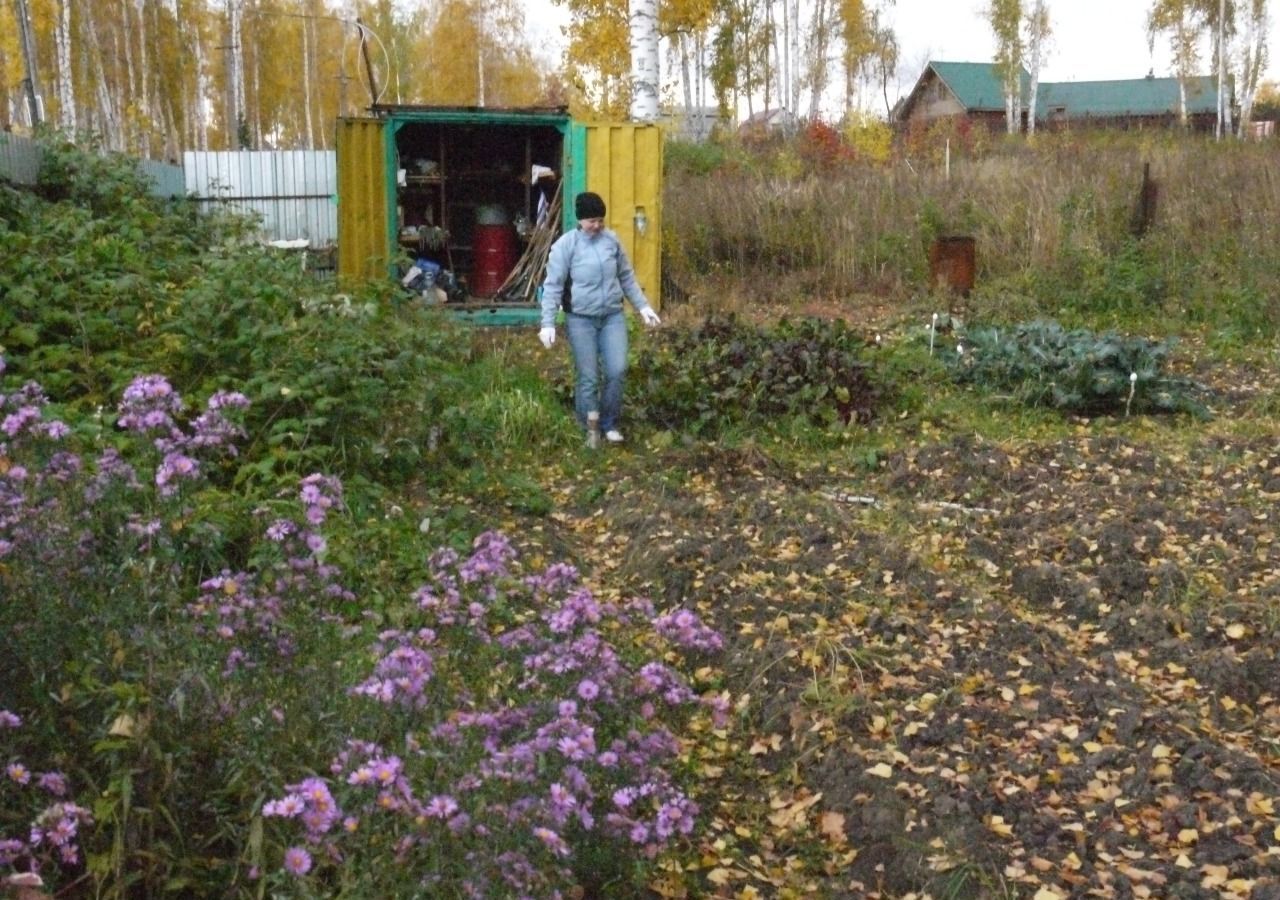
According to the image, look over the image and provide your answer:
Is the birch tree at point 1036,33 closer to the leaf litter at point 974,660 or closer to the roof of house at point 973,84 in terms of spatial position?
the roof of house at point 973,84

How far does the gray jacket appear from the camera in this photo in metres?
8.11

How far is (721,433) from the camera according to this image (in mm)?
8078

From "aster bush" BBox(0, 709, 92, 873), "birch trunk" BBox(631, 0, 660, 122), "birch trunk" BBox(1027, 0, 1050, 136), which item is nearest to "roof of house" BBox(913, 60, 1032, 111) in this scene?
"birch trunk" BBox(1027, 0, 1050, 136)

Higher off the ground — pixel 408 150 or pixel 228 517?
pixel 408 150

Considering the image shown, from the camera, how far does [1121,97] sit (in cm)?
6297

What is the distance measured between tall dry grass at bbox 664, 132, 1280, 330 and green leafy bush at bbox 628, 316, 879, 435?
5582 millimetres

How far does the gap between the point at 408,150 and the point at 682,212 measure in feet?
11.0

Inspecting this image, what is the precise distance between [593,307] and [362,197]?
512cm

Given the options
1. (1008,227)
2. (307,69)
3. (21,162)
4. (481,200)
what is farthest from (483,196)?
(307,69)

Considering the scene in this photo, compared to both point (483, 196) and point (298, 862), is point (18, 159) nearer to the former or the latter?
point (483, 196)

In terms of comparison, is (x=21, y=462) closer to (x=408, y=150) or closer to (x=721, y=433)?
(x=721, y=433)

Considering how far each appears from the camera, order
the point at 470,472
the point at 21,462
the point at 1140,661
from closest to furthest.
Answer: the point at 21,462, the point at 1140,661, the point at 470,472

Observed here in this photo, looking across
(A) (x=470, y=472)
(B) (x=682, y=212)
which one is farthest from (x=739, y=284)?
(A) (x=470, y=472)

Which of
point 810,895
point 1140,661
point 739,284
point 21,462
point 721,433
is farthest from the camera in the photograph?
point 739,284
